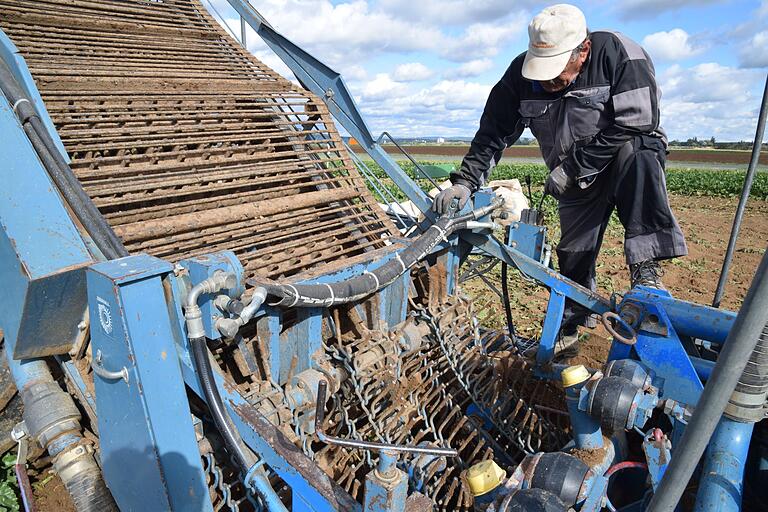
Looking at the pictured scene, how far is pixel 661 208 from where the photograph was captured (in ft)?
9.57

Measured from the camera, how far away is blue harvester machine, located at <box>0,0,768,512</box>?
5.74ft

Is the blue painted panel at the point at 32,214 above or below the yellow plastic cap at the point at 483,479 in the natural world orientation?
above

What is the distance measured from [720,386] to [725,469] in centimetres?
113

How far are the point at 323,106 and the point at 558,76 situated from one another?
158cm

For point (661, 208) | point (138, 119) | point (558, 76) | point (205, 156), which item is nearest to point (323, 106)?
point (205, 156)

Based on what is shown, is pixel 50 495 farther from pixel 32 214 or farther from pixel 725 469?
pixel 725 469

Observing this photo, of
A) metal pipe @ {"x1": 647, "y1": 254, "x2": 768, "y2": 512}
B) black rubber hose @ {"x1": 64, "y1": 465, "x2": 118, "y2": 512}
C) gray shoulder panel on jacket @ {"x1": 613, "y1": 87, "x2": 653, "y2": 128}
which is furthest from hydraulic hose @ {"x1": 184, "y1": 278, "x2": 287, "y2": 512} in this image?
gray shoulder panel on jacket @ {"x1": 613, "y1": 87, "x2": 653, "y2": 128}

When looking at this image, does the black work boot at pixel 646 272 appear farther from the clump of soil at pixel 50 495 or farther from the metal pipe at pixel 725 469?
the clump of soil at pixel 50 495

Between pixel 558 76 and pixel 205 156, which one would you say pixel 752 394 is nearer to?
pixel 558 76

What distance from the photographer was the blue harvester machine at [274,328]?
5.74ft

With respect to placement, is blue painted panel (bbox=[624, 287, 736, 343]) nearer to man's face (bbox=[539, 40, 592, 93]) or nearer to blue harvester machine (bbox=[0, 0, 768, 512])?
blue harvester machine (bbox=[0, 0, 768, 512])

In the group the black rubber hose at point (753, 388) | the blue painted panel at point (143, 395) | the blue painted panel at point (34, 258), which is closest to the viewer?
the black rubber hose at point (753, 388)

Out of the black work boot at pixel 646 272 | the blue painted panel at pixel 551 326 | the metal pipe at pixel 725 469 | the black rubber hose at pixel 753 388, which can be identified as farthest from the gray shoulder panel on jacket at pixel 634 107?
the black rubber hose at pixel 753 388

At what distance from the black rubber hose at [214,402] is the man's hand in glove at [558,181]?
230 centimetres
